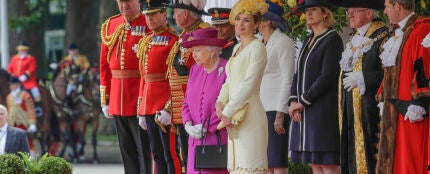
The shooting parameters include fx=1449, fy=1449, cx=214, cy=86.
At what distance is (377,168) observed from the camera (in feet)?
36.7

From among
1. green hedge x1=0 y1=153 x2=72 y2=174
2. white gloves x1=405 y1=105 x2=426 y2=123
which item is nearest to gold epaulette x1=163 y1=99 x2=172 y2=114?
green hedge x1=0 y1=153 x2=72 y2=174

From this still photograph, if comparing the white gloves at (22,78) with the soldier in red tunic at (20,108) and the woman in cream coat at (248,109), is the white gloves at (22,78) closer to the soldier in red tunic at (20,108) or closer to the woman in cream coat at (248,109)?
the soldier in red tunic at (20,108)

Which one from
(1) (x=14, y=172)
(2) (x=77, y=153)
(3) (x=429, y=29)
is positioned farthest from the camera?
(2) (x=77, y=153)

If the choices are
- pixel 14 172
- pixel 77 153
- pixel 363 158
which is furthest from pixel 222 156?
pixel 77 153

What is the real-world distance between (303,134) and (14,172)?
307 centimetres

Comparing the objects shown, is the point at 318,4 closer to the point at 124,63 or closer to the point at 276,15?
the point at 276,15

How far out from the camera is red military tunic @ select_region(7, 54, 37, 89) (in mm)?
25094

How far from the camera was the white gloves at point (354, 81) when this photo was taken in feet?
37.2

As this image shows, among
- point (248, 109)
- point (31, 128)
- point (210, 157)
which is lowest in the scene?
point (31, 128)

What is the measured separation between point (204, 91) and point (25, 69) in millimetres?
14790

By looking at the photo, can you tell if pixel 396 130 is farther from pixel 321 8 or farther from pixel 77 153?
pixel 77 153

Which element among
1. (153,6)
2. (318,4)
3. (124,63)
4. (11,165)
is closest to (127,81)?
(124,63)

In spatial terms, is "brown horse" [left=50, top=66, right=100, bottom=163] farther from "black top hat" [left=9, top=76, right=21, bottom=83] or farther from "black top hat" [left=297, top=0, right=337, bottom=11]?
"black top hat" [left=297, top=0, right=337, bottom=11]

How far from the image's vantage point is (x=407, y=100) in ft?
35.7
